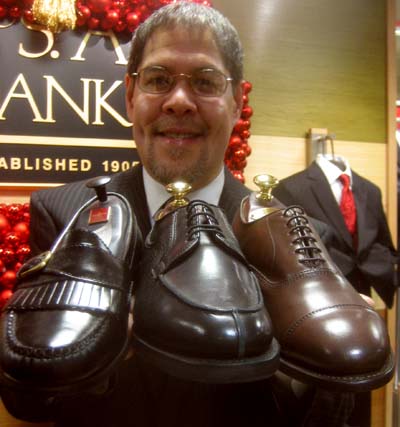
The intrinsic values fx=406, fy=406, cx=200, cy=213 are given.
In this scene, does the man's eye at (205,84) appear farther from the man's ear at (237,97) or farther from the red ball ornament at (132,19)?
the red ball ornament at (132,19)

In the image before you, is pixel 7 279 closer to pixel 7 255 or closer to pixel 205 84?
pixel 7 255

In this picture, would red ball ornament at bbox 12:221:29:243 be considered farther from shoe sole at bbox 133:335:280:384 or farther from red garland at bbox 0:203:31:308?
shoe sole at bbox 133:335:280:384

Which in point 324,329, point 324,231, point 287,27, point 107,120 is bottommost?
point 324,231

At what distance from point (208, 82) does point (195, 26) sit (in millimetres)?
97

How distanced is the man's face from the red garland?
379mm

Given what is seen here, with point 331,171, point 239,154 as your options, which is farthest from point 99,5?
point 331,171

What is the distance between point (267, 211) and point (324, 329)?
0.58 ft

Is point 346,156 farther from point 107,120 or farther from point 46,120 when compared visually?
point 46,120

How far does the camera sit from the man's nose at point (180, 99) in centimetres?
61

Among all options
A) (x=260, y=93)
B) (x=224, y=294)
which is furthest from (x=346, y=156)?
(x=224, y=294)

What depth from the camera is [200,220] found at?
44 centimetres

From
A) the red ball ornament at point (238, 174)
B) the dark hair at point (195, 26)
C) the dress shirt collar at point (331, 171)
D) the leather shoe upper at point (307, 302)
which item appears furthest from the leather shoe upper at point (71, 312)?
the dress shirt collar at point (331, 171)

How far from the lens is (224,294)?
0.36 metres

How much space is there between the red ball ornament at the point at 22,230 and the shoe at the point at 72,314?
48 cm
